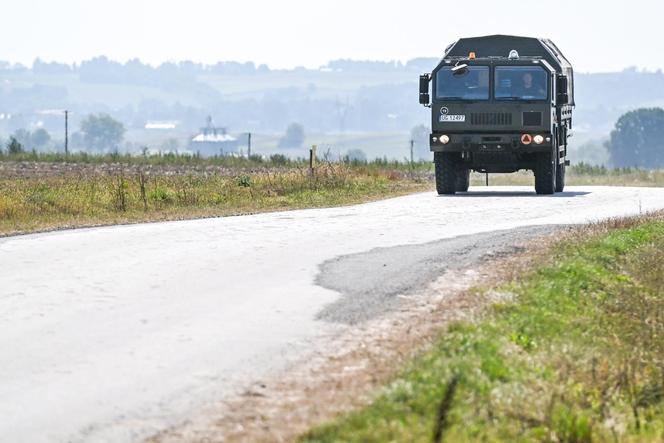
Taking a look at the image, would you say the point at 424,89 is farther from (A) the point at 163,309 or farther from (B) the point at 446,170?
(A) the point at 163,309

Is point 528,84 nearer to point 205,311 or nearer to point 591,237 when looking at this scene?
point 591,237

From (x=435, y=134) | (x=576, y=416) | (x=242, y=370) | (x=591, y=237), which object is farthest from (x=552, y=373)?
(x=435, y=134)

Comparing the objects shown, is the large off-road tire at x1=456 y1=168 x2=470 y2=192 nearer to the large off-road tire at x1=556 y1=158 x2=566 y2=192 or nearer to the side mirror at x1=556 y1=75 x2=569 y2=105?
the large off-road tire at x1=556 y1=158 x2=566 y2=192

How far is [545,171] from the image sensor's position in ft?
106

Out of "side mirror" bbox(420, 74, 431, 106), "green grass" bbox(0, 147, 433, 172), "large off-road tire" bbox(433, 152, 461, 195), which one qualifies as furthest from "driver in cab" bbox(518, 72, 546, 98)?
"green grass" bbox(0, 147, 433, 172)

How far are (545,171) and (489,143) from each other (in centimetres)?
179

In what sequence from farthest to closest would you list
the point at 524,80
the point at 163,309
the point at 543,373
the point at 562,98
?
the point at 562,98 < the point at 524,80 < the point at 163,309 < the point at 543,373

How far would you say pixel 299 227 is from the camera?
67.8ft

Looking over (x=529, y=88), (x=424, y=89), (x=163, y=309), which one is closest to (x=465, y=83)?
(x=424, y=89)

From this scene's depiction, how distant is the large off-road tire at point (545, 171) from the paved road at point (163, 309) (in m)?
9.56

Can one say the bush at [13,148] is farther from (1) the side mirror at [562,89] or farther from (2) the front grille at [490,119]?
(1) the side mirror at [562,89]

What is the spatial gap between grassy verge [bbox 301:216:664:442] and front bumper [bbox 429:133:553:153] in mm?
15123

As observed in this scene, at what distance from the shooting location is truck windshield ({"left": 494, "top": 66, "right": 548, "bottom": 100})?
3100 centimetres

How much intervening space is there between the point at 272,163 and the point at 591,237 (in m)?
33.5
